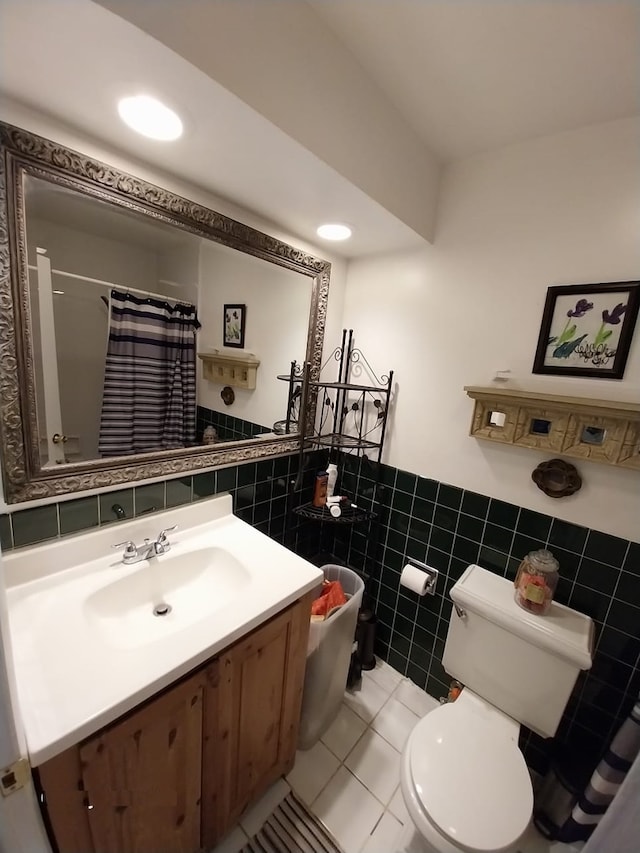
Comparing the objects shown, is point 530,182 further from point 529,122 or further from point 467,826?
point 467,826

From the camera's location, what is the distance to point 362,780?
1266mm

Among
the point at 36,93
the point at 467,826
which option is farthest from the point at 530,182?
the point at 467,826

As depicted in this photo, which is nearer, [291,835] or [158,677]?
[158,677]

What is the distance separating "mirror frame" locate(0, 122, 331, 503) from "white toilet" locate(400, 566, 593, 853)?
Result: 119cm

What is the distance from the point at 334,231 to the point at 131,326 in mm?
858

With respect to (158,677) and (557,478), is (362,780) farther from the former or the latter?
(557,478)

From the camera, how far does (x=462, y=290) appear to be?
4.35 feet

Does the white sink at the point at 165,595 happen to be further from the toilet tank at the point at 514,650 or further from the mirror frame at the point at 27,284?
the toilet tank at the point at 514,650

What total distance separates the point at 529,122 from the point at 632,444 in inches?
42.2

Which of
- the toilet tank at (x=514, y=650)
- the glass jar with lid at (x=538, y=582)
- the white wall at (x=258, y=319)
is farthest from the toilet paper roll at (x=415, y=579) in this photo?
the white wall at (x=258, y=319)

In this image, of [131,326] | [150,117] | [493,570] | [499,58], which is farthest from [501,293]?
[131,326]

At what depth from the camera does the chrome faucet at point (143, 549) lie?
103 centimetres

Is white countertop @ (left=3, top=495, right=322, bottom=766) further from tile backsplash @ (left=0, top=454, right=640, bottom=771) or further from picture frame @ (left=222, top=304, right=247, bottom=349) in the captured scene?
picture frame @ (left=222, top=304, right=247, bottom=349)

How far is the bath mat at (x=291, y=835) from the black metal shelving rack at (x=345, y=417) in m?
0.88
